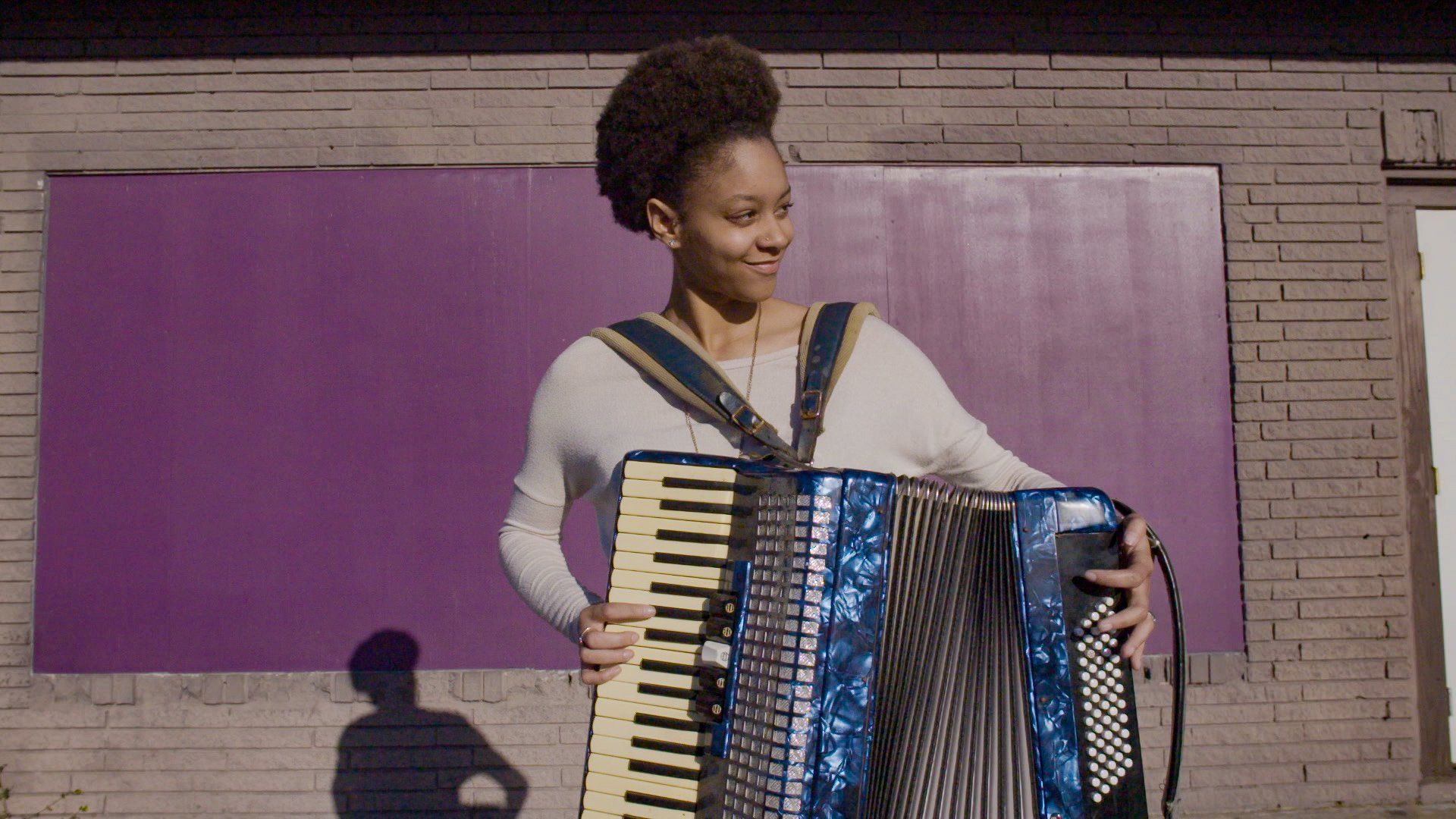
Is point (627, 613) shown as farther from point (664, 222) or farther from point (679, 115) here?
point (679, 115)

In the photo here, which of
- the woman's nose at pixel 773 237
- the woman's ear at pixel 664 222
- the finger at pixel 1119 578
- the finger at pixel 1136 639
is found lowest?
the finger at pixel 1136 639

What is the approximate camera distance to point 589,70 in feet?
13.3

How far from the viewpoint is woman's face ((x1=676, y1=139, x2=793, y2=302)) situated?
5.78ft

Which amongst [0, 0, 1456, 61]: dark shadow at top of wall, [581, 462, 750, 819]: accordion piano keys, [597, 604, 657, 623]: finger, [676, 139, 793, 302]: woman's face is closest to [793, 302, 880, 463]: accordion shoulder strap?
[676, 139, 793, 302]: woman's face

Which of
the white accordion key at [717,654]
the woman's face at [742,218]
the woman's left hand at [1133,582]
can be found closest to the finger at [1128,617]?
the woman's left hand at [1133,582]

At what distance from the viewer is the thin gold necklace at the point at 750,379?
5.72 feet

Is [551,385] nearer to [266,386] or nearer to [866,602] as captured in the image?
[866,602]

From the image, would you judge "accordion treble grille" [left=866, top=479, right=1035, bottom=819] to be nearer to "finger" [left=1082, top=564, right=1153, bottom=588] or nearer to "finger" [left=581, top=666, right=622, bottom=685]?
"finger" [left=1082, top=564, right=1153, bottom=588]

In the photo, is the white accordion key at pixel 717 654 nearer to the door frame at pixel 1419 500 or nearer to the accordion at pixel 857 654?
the accordion at pixel 857 654

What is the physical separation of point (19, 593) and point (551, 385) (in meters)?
3.17

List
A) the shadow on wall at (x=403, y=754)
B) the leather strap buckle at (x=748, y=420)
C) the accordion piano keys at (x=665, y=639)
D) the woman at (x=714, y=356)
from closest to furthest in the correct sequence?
the accordion piano keys at (x=665, y=639), the leather strap buckle at (x=748, y=420), the woman at (x=714, y=356), the shadow on wall at (x=403, y=754)

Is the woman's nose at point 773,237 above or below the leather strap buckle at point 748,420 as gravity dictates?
above

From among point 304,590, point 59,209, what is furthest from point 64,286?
point 304,590

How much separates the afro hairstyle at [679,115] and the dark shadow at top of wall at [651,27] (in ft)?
7.44
